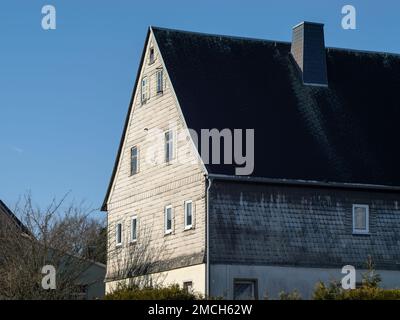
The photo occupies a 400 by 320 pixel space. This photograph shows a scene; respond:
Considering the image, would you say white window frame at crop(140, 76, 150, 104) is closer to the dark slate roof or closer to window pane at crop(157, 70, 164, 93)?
window pane at crop(157, 70, 164, 93)

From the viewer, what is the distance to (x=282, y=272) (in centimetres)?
3888

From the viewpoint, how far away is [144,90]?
4531cm

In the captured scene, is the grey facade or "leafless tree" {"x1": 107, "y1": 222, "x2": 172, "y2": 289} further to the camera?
"leafless tree" {"x1": 107, "y1": 222, "x2": 172, "y2": 289}

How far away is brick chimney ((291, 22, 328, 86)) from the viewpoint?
147 feet

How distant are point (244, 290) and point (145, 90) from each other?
11064 millimetres

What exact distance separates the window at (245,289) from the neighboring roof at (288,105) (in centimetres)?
403

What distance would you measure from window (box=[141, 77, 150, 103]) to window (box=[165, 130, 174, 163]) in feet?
9.45

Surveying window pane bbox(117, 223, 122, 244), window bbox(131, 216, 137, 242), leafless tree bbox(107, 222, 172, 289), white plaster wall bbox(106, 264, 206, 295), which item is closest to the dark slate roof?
white plaster wall bbox(106, 264, 206, 295)

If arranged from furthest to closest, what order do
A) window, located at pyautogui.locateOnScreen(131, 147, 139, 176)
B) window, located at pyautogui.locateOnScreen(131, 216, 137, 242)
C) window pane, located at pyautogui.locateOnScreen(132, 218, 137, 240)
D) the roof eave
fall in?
1. window, located at pyautogui.locateOnScreen(131, 147, 139, 176)
2. window pane, located at pyautogui.locateOnScreen(132, 218, 137, 240)
3. window, located at pyautogui.locateOnScreen(131, 216, 137, 242)
4. the roof eave

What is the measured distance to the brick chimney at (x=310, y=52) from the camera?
44.7 meters

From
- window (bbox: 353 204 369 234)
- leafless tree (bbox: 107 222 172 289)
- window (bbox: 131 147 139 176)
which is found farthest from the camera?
window (bbox: 131 147 139 176)

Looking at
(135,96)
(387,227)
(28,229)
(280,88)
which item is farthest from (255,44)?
(28,229)

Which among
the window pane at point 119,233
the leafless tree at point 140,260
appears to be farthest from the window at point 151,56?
the window pane at point 119,233
